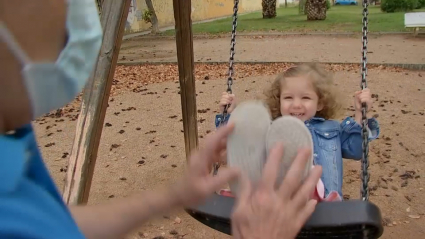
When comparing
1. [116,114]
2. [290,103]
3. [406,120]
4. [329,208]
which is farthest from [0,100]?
[116,114]

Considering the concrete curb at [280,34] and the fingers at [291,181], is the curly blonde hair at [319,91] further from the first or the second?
the concrete curb at [280,34]

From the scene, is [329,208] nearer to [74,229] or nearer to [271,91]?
[74,229]

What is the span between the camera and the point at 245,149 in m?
0.93

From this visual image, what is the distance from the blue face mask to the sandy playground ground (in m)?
0.41

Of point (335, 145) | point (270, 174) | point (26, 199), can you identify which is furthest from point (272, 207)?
point (335, 145)

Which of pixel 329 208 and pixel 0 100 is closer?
pixel 0 100

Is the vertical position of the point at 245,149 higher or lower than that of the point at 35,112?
lower

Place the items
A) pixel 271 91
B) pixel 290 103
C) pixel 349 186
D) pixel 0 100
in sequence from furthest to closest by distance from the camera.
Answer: pixel 349 186 → pixel 271 91 → pixel 290 103 → pixel 0 100

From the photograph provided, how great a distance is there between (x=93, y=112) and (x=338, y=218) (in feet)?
3.76

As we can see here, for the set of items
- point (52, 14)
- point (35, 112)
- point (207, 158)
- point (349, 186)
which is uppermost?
point (52, 14)

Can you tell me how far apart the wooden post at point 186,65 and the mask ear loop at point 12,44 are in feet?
6.70

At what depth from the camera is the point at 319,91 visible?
200cm

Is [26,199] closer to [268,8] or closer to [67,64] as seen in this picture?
[67,64]

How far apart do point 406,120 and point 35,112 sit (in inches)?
164
